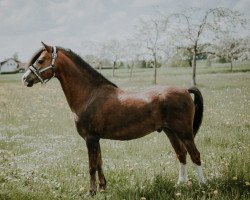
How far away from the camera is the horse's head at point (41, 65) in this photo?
6.63m

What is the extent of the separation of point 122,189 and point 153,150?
344cm

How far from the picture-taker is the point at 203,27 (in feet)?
115

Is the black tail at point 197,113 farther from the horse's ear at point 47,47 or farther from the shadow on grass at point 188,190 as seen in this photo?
the horse's ear at point 47,47

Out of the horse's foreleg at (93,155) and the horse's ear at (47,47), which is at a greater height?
the horse's ear at (47,47)

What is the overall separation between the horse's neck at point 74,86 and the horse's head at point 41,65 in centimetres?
29

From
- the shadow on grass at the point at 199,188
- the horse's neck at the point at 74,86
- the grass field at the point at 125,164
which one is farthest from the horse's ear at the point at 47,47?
the shadow on grass at the point at 199,188

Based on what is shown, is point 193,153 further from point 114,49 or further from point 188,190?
point 114,49

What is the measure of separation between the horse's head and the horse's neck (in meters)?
0.29

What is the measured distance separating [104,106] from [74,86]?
2.41ft

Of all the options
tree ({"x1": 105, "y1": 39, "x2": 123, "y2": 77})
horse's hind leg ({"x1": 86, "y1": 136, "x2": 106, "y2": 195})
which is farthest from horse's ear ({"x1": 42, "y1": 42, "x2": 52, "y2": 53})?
tree ({"x1": 105, "y1": 39, "x2": 123, "y2": 77})

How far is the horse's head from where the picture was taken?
6.63m

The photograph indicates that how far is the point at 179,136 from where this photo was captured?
22.6 feet

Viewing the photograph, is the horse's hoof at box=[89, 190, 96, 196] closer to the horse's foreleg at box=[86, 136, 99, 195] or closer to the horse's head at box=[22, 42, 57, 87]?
the horse's foreleg at box=[86, 136, 99, 195]

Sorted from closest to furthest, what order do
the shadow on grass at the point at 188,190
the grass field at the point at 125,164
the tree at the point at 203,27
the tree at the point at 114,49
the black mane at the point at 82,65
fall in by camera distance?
the shadow on grass at the point at 188,190 < the grass field at the point at 125,164 < the black mane at the point at 82,65 < the tree at the point at 203,27 < the tree at the point at 114,49
